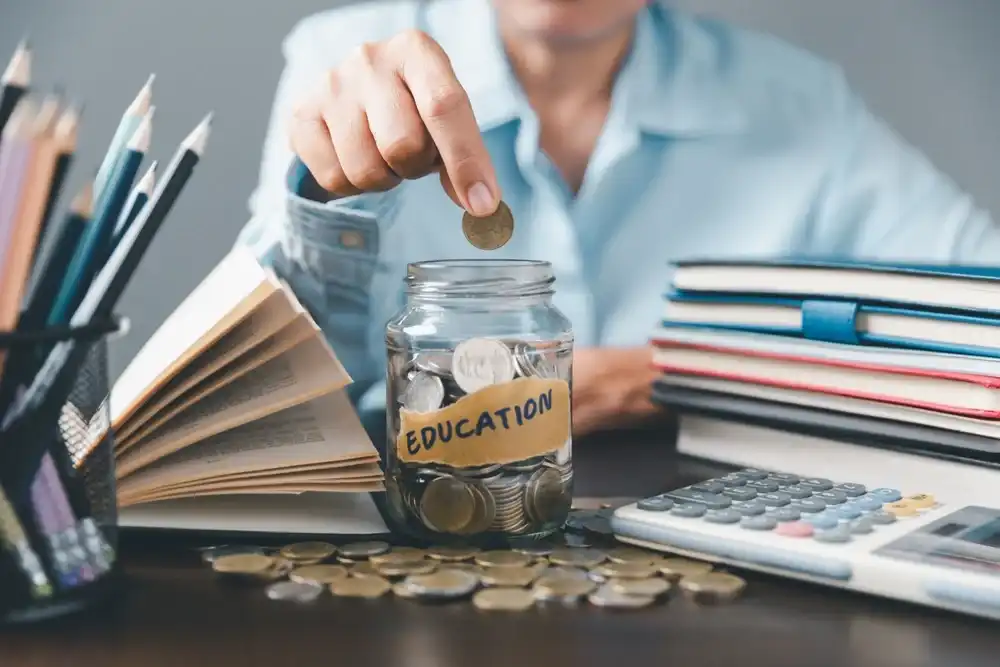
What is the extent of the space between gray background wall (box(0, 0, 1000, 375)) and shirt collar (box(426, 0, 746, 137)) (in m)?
0.05

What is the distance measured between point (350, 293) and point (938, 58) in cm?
66

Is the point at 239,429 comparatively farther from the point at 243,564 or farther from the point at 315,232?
the point at 315,232

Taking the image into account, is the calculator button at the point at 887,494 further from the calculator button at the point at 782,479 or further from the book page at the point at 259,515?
the book page at the point at 259,515

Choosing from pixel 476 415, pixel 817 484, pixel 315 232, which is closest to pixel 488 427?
pixel 476 415

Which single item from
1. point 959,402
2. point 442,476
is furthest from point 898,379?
point 442,476

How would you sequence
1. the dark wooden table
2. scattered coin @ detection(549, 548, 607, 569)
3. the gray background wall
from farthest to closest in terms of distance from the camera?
the gray background wall, scattered coin @ detection(549, 548, 607, 569), the dark wooden table

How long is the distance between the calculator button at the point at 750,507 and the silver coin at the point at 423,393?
0.17 meters

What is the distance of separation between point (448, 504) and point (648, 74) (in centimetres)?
74

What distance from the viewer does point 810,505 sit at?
518 millimetres

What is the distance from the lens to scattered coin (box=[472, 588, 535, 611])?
43 centimetres

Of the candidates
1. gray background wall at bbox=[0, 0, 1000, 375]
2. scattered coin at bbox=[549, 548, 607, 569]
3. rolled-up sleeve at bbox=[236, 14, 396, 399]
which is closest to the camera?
scattered coin at bbox=[549, 548, 607, 569]

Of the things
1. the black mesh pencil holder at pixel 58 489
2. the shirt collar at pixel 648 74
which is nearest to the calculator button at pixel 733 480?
the black mesh pencil holder at pixel 58 489

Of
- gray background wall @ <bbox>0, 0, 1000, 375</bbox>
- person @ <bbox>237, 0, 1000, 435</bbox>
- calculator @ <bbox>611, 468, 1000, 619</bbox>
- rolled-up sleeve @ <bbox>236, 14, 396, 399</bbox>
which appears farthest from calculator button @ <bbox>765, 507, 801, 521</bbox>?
gray background wall @ <bbox>0, 0, 1000, 375</bbox>

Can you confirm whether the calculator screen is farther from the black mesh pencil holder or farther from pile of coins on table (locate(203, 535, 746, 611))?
the black mesh pencil holder
